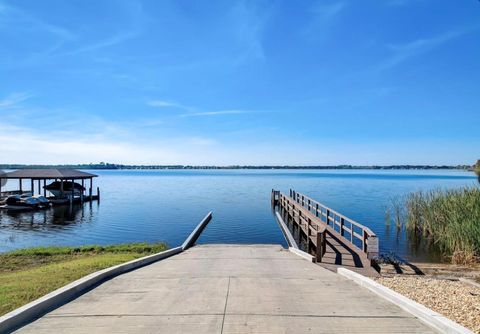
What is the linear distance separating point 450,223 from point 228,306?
12995 mm

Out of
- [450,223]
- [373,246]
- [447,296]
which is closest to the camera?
[447,296]

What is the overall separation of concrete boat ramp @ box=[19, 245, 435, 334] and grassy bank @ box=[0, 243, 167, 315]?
1206 mm

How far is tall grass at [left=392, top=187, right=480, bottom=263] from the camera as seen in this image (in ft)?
40.2

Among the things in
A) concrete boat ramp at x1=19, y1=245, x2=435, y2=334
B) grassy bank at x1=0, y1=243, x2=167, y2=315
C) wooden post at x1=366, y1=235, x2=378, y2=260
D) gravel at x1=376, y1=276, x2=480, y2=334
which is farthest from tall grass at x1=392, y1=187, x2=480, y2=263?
grassy bank at x1=0, y1=243, x2=167, y2=315

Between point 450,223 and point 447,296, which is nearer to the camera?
point 447,296

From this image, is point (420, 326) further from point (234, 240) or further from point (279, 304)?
point (234, 240)

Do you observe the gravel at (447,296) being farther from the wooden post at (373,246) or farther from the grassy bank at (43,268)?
the grassy bank at (43,268)

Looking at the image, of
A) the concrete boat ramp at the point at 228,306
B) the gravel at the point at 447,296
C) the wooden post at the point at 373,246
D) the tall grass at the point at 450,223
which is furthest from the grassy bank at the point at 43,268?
the tall grass at the point at 450,223

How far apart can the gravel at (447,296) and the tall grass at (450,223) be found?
19.5 ft

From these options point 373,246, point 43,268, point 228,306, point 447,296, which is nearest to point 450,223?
point 373,246

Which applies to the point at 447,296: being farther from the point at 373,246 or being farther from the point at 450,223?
the point at 450,223

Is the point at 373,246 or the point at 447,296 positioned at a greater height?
the point at 373,246

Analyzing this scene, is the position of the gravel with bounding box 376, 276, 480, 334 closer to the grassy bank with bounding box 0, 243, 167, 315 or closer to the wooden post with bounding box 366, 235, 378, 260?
the wooden post with bounding box 366, 235, 378, 260

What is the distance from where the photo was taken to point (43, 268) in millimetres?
9617
